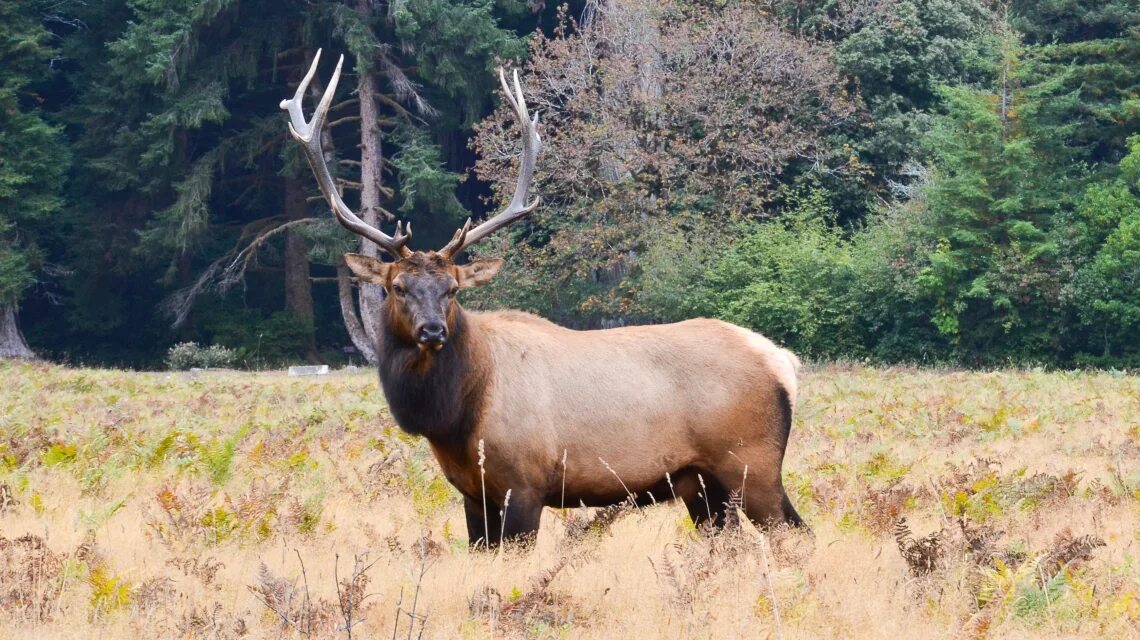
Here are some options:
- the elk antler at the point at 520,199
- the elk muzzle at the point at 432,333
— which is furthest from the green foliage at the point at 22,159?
the elk muzzle at the point at 432,333

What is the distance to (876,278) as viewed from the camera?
32.5m

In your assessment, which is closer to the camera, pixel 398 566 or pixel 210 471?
pixel 398 566

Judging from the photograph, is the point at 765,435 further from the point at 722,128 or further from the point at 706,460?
the point at 722,128

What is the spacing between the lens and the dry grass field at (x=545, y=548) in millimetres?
6109

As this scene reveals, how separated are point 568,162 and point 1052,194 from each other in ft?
Result: 37.4

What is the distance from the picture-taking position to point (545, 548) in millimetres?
7938

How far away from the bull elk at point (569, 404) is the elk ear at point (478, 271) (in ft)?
0.10

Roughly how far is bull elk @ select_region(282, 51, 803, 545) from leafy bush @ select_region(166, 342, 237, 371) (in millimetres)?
28344

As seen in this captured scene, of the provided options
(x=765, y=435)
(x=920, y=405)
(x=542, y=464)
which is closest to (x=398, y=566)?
(x=542, y=464)

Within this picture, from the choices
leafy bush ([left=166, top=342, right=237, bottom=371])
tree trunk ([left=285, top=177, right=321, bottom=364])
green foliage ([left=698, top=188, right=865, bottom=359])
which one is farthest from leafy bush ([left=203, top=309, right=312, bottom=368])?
green foliage ([left=698, top=188, right=865, bottom=359])

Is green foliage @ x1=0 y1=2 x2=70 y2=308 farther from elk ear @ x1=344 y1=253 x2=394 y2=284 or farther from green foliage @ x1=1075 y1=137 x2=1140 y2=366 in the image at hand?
elk ear @ x1=344 y1=253 x2=394 y2=284

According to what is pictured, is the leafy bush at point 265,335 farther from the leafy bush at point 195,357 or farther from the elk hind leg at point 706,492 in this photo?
the elk hind leg at point 706,492

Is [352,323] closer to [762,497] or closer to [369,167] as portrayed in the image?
[369,167]

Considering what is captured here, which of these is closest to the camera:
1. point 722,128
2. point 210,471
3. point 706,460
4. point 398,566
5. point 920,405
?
point 398,566
